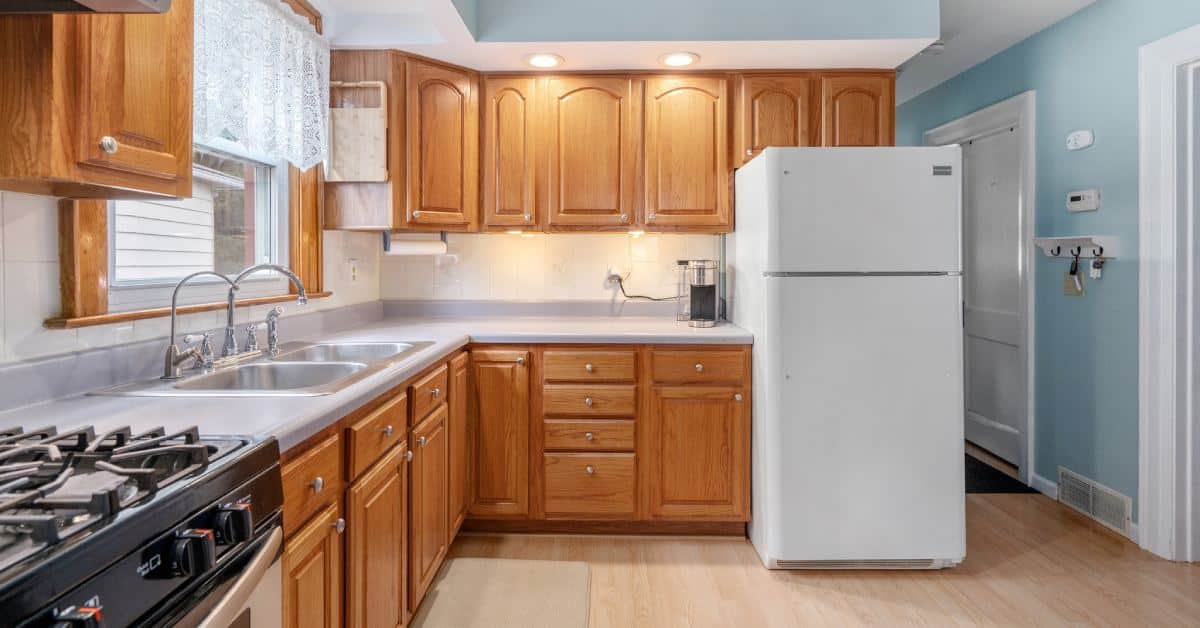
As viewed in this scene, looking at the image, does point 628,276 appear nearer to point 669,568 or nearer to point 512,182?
point 512,182

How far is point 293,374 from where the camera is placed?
2.04 meters

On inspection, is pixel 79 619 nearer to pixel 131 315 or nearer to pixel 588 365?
pixel 131 315

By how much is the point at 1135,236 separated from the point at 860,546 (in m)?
1.71

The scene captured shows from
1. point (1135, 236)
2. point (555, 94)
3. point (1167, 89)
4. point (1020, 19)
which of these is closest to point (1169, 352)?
point (1135, 236)

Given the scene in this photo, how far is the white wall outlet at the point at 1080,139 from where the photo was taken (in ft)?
9.73

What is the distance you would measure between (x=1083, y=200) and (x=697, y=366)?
6.31ft

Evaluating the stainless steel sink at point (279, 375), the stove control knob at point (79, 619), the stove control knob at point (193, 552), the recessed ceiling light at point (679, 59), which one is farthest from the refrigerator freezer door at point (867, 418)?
the stove control knob at point (79, 619)

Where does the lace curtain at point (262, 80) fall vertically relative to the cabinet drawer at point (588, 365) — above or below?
above

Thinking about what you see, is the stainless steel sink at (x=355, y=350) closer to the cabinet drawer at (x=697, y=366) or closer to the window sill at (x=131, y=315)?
the window sill at (x=131, y=315)

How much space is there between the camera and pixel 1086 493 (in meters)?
3.03

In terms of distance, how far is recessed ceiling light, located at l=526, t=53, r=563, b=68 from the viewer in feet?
9.47

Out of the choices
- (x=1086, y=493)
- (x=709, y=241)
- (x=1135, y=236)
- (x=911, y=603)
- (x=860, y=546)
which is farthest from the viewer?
(x=709, y=241)

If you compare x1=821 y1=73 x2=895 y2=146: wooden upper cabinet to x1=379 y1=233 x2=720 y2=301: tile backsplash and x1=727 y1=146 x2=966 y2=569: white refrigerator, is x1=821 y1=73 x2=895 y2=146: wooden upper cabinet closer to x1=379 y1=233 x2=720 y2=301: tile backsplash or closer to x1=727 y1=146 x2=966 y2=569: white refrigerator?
x1=727 y1=146 x2=966 y2=569: white refrigerator

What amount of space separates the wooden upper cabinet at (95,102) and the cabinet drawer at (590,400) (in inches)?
66.9
